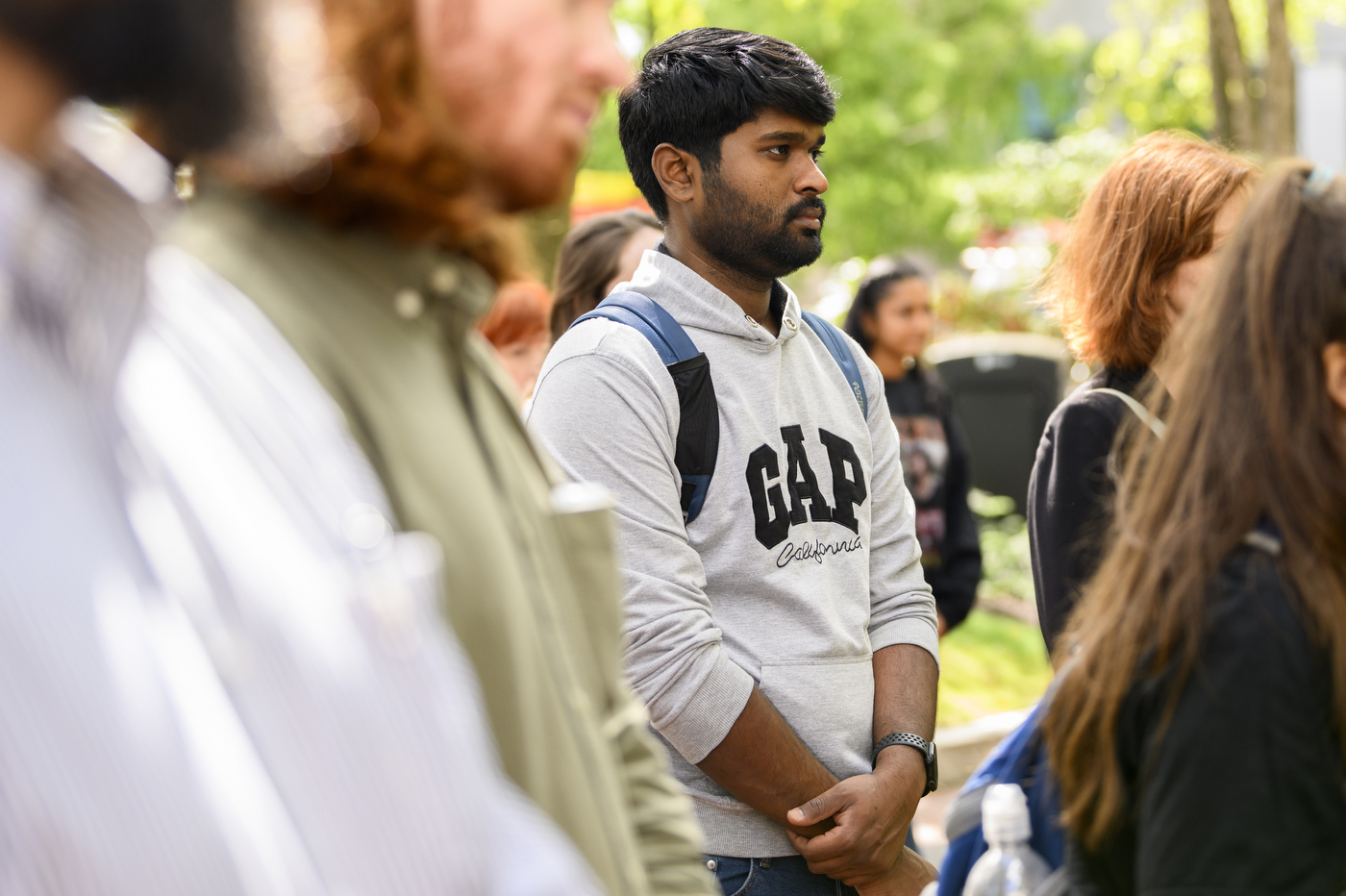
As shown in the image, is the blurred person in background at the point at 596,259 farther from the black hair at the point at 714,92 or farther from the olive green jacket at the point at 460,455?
the olive green jacket at the point at 460,455

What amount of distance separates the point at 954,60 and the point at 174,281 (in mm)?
16175

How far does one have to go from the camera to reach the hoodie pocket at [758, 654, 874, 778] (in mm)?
2441

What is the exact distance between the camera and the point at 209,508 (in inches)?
30.6

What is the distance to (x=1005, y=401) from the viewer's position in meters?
10.3

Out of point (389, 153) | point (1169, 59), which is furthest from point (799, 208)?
point (1169, 59)

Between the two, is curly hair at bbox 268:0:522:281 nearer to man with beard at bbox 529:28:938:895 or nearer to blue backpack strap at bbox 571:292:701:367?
man with beard at bbox 529:28:938:895

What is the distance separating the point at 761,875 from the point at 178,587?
1.93 m

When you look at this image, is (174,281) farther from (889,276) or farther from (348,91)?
(889,276)

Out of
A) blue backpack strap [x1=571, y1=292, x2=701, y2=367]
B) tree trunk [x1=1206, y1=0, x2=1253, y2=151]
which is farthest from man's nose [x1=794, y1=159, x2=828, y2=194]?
tree trunk [x1=1206, y1=0, x2=1253, y2=151]

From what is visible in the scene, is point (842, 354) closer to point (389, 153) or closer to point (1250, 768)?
point (1250, 768)

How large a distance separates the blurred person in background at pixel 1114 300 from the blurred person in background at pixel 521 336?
1946 mm

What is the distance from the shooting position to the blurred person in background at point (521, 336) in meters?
4.14

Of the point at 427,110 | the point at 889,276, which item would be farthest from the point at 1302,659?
the point at 889,276

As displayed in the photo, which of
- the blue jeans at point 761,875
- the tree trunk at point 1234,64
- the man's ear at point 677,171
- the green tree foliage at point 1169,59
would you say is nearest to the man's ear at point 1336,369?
the blue jeans at point 761,875
